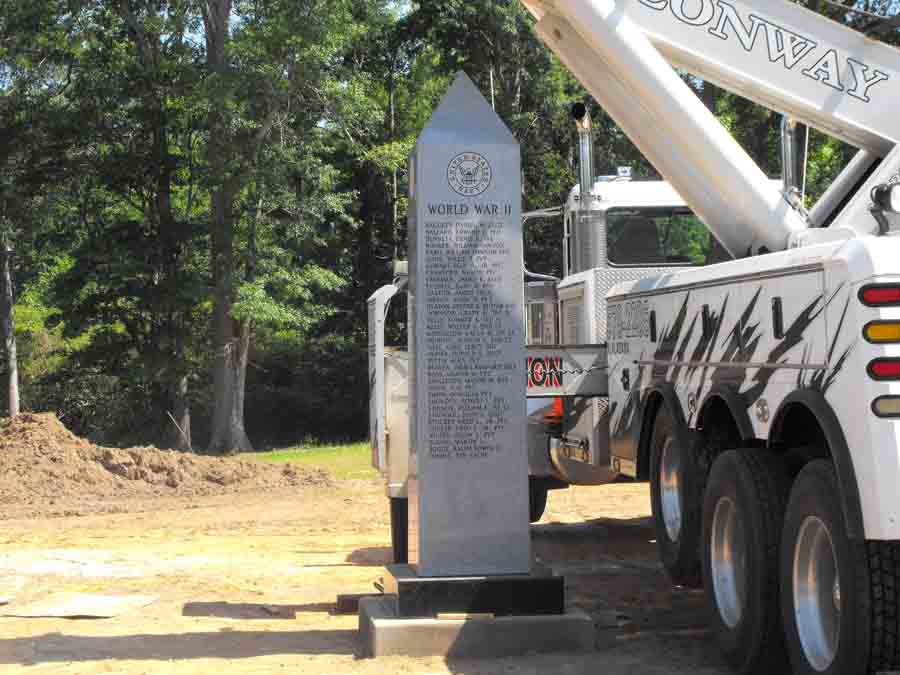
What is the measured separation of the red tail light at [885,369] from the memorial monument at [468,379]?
3407 mm

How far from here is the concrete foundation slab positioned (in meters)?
8.01

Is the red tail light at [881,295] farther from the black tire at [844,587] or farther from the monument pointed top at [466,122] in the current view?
the monument pointed top at [466,122]

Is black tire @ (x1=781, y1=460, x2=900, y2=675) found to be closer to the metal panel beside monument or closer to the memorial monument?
the memorial monument

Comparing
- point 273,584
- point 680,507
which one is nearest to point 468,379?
point 680,507

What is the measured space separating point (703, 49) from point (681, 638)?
3672 mm

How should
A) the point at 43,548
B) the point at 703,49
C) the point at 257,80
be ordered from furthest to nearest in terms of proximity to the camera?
the point at 257,80, the point at 43,548, the point at 703,49

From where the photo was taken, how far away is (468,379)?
847 cm

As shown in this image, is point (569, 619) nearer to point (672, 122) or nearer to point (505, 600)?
point (505, 600)

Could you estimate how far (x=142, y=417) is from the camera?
43.9 metres

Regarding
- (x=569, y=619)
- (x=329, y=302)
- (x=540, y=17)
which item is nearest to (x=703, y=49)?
(x=540, y=17)

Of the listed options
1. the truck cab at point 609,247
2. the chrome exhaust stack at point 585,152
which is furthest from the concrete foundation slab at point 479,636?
the chrome exhaust stack at point 585,152

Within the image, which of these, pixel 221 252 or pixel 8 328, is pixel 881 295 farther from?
pixel 8 328

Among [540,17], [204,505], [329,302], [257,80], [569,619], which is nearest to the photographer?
[569,619]

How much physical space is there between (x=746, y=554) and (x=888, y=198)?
1853mm
